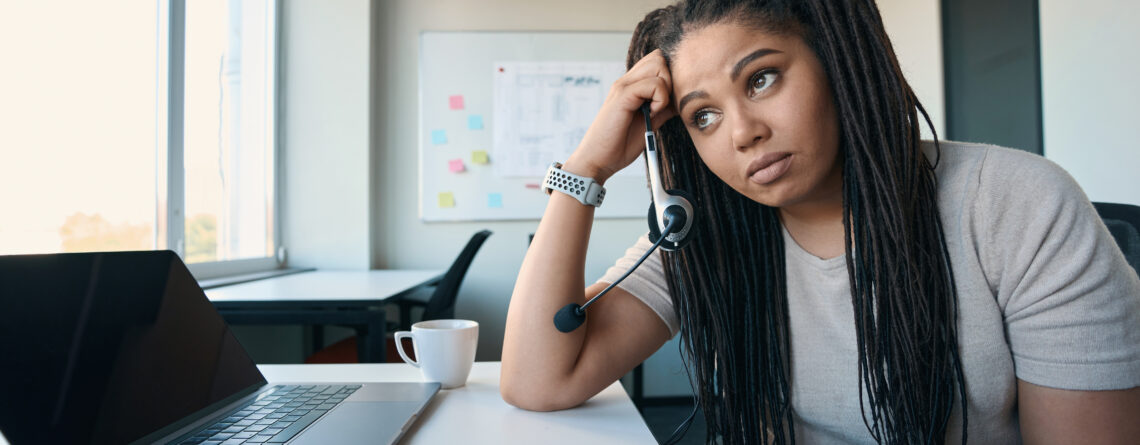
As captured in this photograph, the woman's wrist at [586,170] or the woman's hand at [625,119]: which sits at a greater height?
the woman's hand at [625,119]

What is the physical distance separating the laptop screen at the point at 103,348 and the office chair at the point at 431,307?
4.19 feet

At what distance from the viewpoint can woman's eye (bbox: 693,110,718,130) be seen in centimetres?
82

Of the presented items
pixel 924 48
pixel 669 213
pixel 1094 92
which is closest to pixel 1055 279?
pixel 669 213

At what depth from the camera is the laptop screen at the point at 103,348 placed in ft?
1.52

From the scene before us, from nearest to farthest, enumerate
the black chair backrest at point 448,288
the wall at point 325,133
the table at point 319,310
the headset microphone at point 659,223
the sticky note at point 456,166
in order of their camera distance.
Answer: the headset microphone at point 659,223, the table at point 319,310, the black chair backrest at point 448,288, the wall at point 325,133, the sticky note at point 456,166

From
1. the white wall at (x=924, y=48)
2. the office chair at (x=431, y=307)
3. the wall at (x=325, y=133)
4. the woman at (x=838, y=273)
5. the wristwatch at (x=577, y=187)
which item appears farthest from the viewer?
the wall at (x=325, y=133)

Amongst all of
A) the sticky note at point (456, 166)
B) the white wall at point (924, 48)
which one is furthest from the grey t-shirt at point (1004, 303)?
the sticky note at point (456, 166)

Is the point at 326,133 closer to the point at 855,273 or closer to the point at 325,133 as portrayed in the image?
the point at 325,133

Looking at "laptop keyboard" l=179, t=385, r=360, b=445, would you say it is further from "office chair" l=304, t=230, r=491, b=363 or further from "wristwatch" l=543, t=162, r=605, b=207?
"office chair" l=304, t=230, r=491, b=363

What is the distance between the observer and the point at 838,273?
84cm

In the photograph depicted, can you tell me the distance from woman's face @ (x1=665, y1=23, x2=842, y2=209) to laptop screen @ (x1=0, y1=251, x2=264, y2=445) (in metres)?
0.66

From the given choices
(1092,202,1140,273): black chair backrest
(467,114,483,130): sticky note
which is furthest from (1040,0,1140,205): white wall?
(467,114,483,130): sticky note

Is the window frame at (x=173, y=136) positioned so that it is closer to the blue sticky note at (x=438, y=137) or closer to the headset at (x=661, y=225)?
the blue sticky note at (x=438, y=137)

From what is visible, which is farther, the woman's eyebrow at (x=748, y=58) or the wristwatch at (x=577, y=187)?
the wristwatch at (x=577, y=187)
